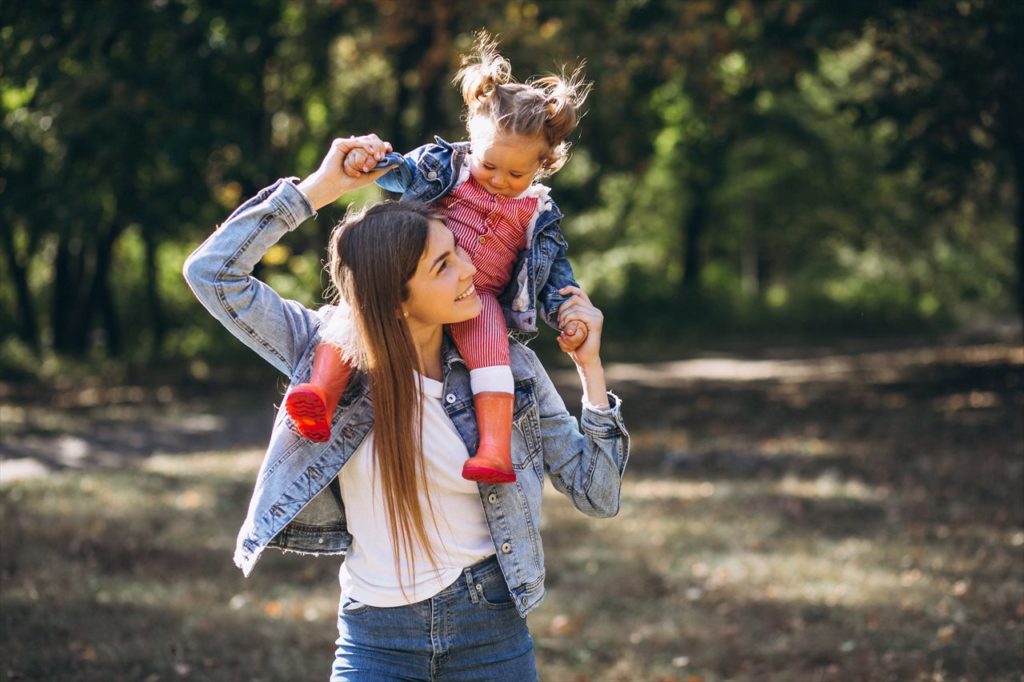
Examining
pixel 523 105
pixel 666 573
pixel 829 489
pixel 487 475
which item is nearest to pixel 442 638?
pixel 487 475

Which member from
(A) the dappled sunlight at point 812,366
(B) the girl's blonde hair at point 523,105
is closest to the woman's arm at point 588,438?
(B) the girl's blonde hair at point 523,105

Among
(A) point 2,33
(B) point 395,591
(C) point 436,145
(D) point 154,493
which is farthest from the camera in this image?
(D) point 154,493

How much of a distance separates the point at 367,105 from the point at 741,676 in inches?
621

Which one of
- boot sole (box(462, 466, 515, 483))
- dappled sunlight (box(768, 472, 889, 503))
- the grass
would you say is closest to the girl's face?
boot sole (box(462, 466, 515, 483))

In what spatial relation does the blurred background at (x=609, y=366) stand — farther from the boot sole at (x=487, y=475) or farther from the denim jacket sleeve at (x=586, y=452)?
the boot sole at (x=487, y=475)

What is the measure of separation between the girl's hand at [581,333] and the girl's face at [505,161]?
391 millimetres

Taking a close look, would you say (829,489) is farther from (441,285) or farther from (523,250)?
(441,285)

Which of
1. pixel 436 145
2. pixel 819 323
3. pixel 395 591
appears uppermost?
pixel 436 145

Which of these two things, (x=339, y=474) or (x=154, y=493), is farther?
(x=154, y=493)

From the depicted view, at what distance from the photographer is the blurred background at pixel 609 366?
6016mm

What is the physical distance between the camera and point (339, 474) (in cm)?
266

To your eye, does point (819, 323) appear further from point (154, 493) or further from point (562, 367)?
point (154, 493)

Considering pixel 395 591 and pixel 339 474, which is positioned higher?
pixel 339 474

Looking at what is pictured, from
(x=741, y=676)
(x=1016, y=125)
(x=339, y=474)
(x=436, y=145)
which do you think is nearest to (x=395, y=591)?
(x=339, y=474)
